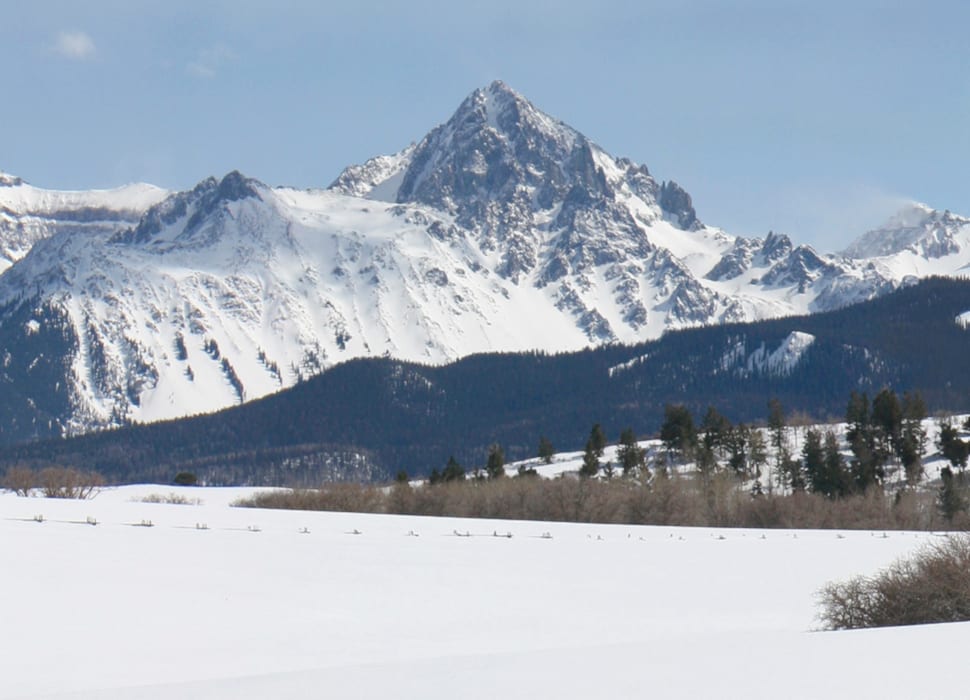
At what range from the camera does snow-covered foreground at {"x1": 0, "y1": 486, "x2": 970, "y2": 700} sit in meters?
18.2

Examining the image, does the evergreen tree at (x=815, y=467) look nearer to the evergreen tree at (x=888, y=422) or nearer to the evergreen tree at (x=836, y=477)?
the evergreen tree at (x=836, y=477)

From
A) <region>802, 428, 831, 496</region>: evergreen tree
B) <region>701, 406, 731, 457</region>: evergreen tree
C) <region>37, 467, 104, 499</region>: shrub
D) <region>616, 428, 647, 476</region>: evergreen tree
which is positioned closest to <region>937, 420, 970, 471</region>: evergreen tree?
<region>802, 428, 831, 496</region>: evergreen tree

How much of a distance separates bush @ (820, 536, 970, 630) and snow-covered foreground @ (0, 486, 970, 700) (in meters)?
1.51

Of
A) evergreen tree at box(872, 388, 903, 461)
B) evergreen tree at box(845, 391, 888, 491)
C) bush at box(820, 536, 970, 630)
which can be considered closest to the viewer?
bush at box(820, 536, 970, 630)

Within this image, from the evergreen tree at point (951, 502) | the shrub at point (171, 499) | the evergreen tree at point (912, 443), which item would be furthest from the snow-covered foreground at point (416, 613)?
the evergreen tree at point (912, 443)

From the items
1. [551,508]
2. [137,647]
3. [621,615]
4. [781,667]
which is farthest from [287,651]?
[551,508]

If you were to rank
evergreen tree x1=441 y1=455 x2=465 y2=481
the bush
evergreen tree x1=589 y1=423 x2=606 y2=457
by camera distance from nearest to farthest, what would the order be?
the bush < evergreen tree x1=441 y1=455 x2=465 y2=481 < evergreen tree x1=589 y1=423 x2=606 y2=457

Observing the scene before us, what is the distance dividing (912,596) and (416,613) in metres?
13.3

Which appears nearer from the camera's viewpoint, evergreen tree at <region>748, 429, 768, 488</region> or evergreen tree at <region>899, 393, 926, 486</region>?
evergreen tree at <region>899, 393, 926, 486</region>

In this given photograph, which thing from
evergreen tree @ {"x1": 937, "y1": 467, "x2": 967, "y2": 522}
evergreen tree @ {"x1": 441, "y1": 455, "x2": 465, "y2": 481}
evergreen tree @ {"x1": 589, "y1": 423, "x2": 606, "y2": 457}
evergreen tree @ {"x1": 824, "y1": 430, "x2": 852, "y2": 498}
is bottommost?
evergreen tree @ {"x1": 937, "y1": 467, "x2": 967, "y2": 522}

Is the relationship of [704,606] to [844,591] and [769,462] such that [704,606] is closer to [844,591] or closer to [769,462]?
[844,591]

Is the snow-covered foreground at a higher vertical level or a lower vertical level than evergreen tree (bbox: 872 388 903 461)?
lower

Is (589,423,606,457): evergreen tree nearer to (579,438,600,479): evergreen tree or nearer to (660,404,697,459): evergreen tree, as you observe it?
(579,438,600,479): evergreen tree

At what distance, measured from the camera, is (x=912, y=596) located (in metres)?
27.7
